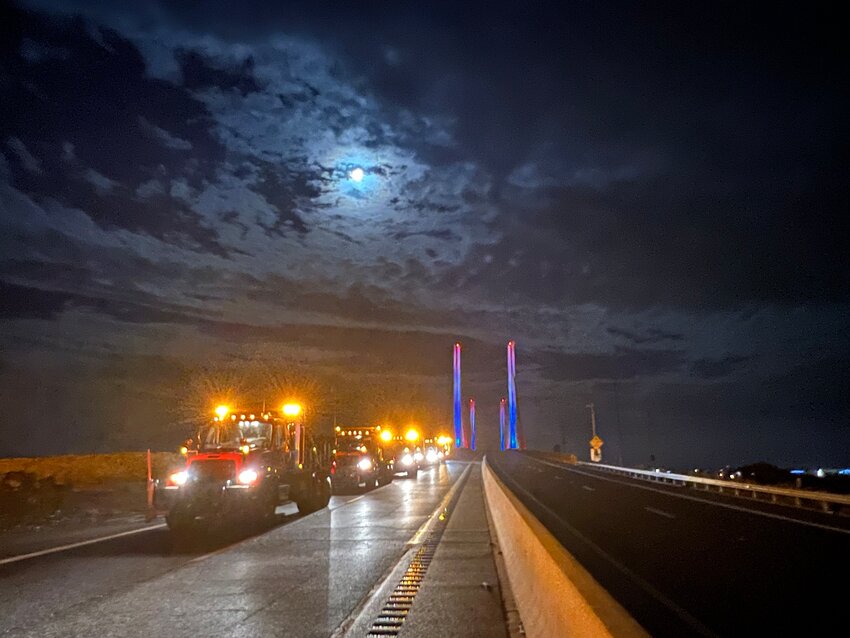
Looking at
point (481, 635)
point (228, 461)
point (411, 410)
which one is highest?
point (411, 410)

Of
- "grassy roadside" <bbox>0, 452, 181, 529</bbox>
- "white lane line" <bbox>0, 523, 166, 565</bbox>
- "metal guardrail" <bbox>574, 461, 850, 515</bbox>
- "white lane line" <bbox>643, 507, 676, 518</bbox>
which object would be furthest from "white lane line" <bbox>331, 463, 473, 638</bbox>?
"metal guardrail" <bbox>574, 461, 850, 515</bbox>

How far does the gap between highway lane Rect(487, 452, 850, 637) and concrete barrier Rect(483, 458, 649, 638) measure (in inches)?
53.1

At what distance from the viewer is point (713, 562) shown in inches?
510

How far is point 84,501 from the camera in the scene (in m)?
26.2

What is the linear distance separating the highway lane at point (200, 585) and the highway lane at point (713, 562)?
143 inches

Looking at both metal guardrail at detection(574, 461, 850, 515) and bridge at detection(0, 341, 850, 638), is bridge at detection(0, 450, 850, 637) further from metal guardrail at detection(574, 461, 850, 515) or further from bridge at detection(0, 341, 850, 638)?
metal guardrail at detection(574, 461, 850, 515)

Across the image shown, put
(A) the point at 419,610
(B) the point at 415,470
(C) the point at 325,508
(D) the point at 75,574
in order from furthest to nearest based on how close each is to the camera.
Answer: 1. (B) the point at 415,470
2. (C) the point at 325,508
3. (D) the point at 75,574
4. (A) the point at 419,610

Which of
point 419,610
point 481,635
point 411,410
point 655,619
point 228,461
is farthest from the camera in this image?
point 411,410

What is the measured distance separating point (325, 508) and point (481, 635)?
17.8 m

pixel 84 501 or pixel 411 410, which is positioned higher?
pixel 411 410

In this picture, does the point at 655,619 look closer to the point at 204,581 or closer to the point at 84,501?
the point at 204,581

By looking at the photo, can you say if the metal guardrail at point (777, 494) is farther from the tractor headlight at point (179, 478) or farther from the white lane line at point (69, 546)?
the white lane line at point (69, 546)

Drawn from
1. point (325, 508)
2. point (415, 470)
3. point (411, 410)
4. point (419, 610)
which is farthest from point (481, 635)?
point (411, 410)

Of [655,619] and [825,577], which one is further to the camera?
[825,577]
